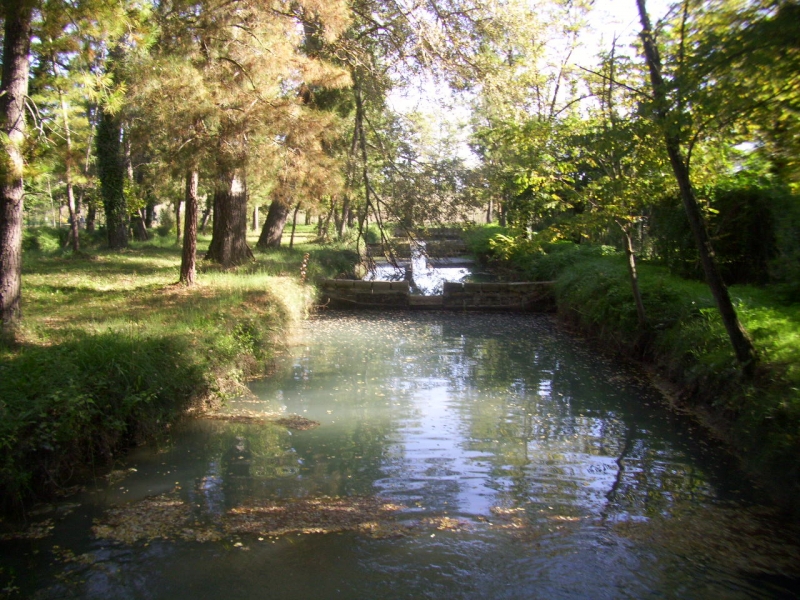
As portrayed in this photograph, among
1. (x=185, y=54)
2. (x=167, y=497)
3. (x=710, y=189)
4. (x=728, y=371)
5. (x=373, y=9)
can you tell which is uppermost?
(x=373, y=9)

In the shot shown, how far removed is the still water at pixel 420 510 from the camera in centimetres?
447

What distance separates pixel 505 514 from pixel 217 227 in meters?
12.5

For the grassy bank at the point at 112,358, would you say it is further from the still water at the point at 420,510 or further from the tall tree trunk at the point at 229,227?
the tall tree trunk at the point at 229,227

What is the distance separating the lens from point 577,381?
408 inches

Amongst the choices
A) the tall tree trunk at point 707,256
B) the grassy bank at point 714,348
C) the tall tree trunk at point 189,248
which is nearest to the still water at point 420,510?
the grassy bank at point 714,348

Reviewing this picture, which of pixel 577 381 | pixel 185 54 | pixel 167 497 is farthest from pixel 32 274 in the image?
pixel 577 381

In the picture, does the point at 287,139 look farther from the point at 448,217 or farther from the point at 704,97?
the point at 704,97

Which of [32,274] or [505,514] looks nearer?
[505,514]

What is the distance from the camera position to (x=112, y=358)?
265 inches

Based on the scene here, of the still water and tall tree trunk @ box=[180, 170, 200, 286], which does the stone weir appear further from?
the still water

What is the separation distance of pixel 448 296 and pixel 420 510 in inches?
500

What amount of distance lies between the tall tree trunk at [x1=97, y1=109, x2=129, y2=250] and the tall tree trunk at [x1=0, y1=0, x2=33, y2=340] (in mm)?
12021

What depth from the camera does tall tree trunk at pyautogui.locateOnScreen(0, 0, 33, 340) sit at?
25.5ft

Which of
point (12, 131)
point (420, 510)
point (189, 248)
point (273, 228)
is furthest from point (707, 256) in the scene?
point (273, 228)
